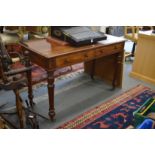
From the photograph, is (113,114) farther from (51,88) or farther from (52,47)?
(52,47)

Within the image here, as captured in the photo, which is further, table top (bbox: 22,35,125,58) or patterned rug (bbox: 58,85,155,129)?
patterned rug (bbox: 58,85,155,129)

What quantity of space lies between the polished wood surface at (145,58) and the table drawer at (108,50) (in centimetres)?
60

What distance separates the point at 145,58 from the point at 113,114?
118 cm

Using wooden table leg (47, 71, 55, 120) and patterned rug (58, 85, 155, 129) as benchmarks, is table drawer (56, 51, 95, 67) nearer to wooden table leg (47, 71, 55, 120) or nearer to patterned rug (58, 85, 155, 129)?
wooden table leg (47, 71, 55, 120)

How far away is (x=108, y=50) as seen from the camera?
2.51 m

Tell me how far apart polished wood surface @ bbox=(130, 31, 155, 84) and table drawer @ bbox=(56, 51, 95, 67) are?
43.5 inches

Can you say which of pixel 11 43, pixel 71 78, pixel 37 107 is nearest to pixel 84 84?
pixel 71 78

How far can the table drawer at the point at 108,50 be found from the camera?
240cm

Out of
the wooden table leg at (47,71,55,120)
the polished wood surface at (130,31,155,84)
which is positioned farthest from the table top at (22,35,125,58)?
the polished wood surface at (130,31,155,84)

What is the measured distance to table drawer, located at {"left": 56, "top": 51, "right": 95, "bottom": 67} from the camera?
2041mm

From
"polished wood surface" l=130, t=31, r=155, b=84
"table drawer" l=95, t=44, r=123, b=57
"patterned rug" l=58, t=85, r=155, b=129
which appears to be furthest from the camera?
"polished wood surface" l=130, t=31, r=155, b=84

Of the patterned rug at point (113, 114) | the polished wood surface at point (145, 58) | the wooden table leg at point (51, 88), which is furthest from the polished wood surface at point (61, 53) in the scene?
the polished wood surface at point (145, 58)
